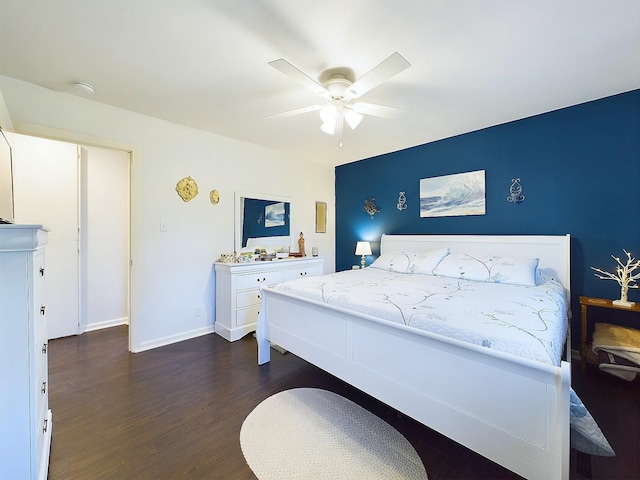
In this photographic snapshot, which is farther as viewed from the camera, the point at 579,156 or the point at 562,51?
the point at 579,156

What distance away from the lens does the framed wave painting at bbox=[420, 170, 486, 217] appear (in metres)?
3.37

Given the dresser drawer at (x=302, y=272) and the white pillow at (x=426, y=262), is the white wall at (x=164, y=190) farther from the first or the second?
the white pillow at (x=426, y=262)

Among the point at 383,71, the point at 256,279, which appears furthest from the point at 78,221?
the point at 383,71

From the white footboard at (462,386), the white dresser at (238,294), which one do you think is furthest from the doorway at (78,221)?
the white footboard at (462,386)

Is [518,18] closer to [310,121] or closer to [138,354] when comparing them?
[310,121]

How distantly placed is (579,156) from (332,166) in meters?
3.32

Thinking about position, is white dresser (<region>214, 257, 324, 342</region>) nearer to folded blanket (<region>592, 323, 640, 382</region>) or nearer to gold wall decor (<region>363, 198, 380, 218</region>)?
gold wall decor (<region>363, 198, 380, 218</region>)

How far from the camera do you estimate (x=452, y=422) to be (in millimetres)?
1365

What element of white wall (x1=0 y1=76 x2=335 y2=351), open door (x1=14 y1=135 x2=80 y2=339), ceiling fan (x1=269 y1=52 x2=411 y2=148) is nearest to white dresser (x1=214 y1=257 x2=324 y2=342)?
white wall (x1=0 y1=76 x2=335 y2=351)

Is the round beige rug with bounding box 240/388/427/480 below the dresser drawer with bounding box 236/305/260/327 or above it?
below

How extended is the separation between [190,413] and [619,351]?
3.24 metres

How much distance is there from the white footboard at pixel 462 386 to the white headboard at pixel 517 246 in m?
2.17

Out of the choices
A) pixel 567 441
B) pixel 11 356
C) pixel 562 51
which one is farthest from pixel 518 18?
pixel 11 356

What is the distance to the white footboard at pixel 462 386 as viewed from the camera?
3.65 ft
